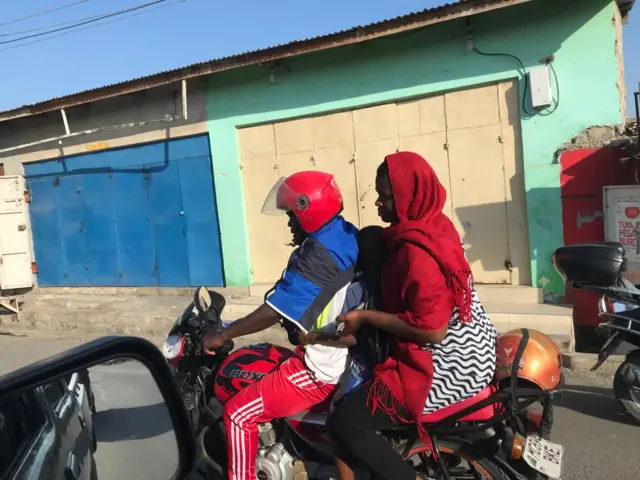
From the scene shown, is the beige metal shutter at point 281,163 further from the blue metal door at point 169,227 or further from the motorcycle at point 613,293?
the motorcycle at point 613,293

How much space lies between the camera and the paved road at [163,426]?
1416 mm

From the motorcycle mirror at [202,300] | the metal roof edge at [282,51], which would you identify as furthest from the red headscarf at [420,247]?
the metal roof edge at [282,51]

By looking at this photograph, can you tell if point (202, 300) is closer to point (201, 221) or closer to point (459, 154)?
point (459, 154)

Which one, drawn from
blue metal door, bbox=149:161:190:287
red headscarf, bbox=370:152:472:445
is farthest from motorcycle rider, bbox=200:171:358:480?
blue metal door, bbox=149:161:190:287

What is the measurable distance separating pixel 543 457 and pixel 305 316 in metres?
1.11

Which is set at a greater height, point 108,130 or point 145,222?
point 108,130

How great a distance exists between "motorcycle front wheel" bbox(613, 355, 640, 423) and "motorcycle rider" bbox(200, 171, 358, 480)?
254 cm

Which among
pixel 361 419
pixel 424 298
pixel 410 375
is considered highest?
pixel 424 298

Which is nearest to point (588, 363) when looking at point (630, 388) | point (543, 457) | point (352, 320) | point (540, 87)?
point (630, 388)

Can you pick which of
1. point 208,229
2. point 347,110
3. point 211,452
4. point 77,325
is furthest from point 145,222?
point 211,452

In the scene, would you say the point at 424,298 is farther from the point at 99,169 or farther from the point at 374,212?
the point at 99,169

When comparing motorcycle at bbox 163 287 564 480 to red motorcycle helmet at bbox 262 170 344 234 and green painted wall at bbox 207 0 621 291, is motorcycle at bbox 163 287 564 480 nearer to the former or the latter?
red motorcycle helmet at bbox 262 170 344 234

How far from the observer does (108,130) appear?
9.84 metres

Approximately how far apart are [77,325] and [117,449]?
8502 mm
